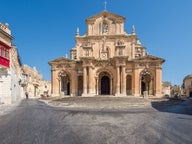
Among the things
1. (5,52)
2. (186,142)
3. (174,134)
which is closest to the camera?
(186,142)

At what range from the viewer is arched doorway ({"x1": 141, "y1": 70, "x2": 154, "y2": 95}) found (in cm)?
3291

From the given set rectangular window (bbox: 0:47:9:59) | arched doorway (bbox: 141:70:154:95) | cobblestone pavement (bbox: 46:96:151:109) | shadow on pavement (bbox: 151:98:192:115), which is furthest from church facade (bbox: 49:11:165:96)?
rectangular window (bbox: 0:47:9:59)

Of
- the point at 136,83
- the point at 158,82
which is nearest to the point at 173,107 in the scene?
the point at 158,82

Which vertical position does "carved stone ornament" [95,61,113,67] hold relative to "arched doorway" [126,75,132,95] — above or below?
above

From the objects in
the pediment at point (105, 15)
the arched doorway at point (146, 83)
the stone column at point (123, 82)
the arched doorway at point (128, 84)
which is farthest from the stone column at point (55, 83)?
the arched doorway at point (146, 83)

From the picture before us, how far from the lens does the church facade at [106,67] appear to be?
32312 millimetres

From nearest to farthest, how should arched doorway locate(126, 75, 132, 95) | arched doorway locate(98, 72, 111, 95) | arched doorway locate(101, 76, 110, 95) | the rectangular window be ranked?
the rectangular window → arched doorway locate(126, 75, 132, 95) → arched doorway locate(98, 72, 111, 95) → arched doorway locate(101, 76, 110, 95)

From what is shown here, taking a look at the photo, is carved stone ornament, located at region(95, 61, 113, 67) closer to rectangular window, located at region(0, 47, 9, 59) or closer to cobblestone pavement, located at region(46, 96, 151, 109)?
cobblestone pavement, located at region(46, 96, 151, 109)

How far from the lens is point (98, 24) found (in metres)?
37.0

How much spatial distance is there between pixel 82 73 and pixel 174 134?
1089 inches

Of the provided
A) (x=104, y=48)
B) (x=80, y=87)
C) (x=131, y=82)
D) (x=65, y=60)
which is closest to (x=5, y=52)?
(x=65, y=60)

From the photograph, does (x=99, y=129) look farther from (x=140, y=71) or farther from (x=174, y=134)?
(x=140, y=71)

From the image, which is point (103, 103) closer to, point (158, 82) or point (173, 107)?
point (173, 107)

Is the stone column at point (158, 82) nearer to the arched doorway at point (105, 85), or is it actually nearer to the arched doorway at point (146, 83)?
the arched doorway at point (146, 83)
